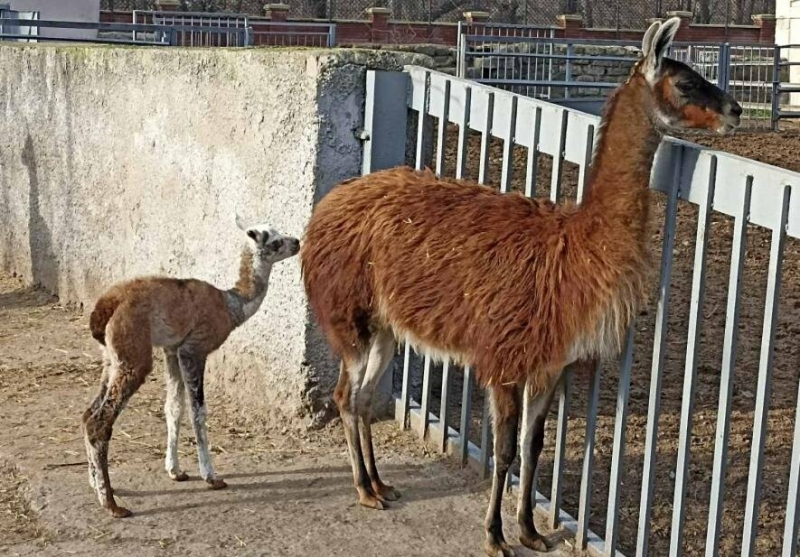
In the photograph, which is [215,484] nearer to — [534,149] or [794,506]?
[534,149]

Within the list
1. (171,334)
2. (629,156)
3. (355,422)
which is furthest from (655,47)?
(171,334)

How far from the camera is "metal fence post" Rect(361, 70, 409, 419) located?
5957mm

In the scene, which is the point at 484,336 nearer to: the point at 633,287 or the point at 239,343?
the point at 633,287

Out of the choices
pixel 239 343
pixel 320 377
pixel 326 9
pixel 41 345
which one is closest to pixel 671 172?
pixel 320 377

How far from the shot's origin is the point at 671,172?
447cm

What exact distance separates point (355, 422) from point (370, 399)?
122 mm

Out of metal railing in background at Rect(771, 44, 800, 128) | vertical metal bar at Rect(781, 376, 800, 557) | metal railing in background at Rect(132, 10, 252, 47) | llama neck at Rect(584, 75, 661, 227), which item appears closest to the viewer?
vertical metal bar at Rect(781, 376, 800, 557)

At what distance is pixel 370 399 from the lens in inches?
213

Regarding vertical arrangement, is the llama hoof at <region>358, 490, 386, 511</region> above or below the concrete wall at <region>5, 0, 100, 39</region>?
below

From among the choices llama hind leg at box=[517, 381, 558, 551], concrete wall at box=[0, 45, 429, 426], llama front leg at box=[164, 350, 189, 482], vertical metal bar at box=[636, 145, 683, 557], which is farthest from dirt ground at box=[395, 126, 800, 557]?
llama front leg at box=[164, 350, 189, 482]

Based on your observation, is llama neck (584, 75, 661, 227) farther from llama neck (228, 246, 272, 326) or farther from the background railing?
the background railing

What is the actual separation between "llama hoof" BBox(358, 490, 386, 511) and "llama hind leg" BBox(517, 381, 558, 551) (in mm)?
635

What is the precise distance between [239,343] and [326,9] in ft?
110

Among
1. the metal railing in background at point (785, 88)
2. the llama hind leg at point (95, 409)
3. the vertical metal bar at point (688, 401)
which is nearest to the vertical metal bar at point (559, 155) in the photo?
the vertical metal bar at point (688, 401)
